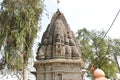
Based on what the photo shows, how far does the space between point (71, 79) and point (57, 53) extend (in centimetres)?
221

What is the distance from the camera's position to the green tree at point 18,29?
19359 millimetres

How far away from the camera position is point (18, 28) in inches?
781

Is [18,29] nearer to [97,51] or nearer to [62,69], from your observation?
[62,69]

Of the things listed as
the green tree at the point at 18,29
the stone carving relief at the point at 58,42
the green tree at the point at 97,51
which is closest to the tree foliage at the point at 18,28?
the green tree at the point at 18,29

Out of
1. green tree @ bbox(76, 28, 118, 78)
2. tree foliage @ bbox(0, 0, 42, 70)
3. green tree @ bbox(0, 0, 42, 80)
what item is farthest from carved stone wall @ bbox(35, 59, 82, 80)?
green tree @ bbox(76, 28, 118, 78)

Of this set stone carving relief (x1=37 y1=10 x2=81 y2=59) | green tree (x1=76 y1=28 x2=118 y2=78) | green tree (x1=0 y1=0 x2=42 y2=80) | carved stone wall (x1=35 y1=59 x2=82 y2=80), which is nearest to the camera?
green tree (x1=0 y1=0 x2=42 y2=80)

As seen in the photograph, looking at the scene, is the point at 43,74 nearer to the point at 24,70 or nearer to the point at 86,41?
the point at 24,70

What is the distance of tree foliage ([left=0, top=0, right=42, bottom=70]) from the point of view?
1938cm

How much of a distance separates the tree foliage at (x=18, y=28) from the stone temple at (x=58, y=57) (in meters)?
2.16

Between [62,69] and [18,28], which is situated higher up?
[18,28]

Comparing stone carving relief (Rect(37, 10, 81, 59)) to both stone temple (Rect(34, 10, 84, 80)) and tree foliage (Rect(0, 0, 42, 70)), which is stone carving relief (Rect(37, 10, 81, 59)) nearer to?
stone temple (Rect(34, 10, 84, 80))

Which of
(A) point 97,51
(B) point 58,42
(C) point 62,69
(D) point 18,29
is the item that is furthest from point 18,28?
(A) point 97,51

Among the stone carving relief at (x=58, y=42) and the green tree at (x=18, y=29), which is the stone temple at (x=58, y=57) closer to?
the stone carving relief at (x=58, y=42)

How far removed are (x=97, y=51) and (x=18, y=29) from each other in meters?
14.5
